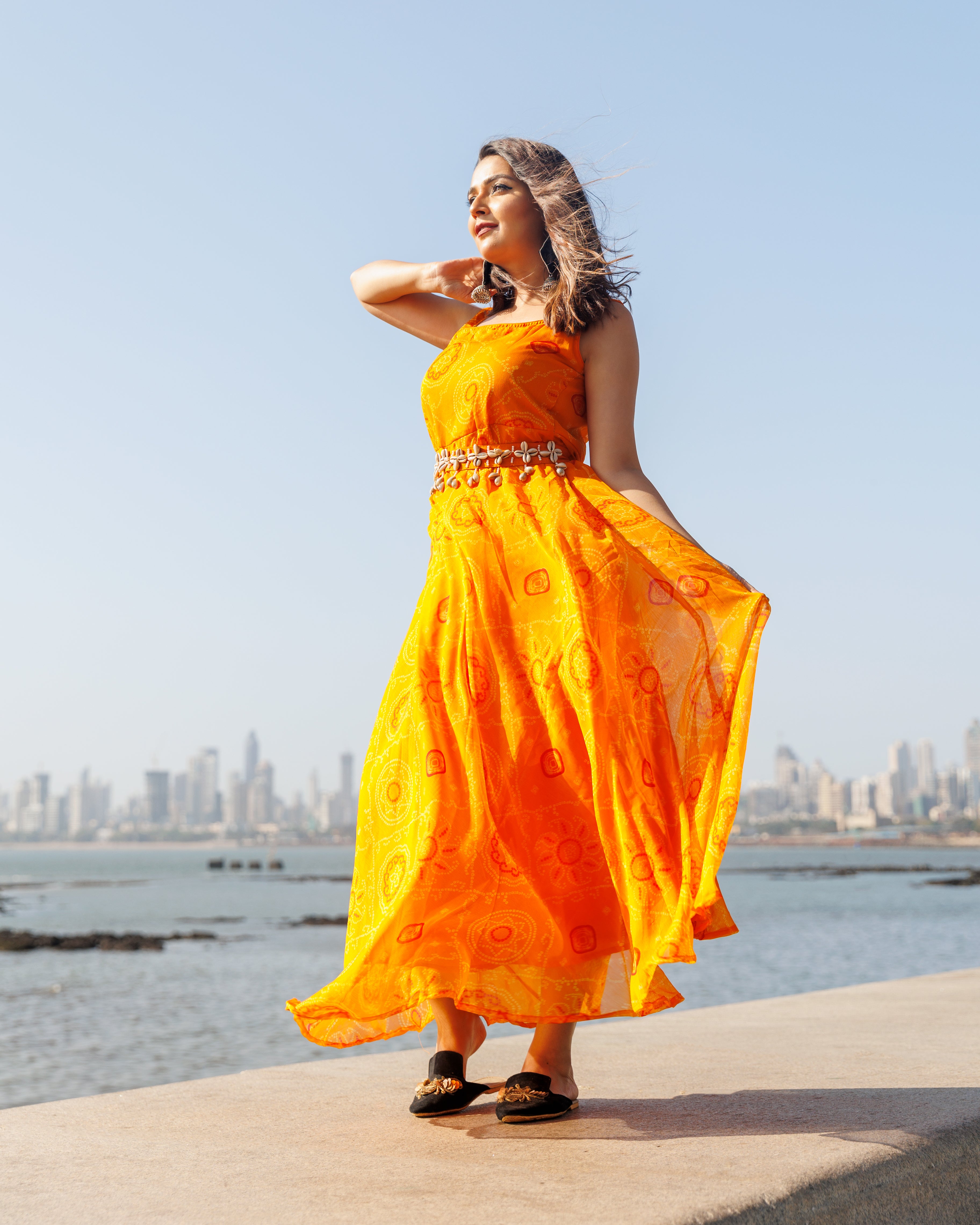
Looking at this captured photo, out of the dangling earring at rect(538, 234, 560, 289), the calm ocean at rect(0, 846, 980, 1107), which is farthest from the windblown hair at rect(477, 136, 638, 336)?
the calm ocean at rect(0, 846, 980, 1107)

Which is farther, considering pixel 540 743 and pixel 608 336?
pixel 608 336

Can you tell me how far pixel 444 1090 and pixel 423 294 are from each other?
1.78 meters

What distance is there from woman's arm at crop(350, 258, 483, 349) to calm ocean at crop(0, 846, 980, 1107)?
1834 mm

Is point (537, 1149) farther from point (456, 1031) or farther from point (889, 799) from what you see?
point (889, 799)

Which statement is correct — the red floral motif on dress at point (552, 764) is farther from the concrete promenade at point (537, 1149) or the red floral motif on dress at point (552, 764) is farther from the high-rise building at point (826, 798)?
the high-rise building at point (826, 798)

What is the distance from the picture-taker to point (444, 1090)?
2230mm

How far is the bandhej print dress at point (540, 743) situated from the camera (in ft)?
6.88

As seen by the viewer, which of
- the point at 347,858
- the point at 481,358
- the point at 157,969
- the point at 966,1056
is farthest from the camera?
the point at 347,858

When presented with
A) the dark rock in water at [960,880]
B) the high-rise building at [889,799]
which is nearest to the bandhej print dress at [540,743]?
the dark rock in water at [960,880]

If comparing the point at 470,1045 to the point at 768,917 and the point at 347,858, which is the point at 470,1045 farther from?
the point at 347,858

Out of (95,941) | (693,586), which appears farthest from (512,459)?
(95,941)

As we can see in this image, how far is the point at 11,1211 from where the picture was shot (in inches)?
61.5

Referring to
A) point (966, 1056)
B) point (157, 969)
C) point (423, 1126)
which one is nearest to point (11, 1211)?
point (423, 1126)

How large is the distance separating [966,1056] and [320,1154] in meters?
1.71
